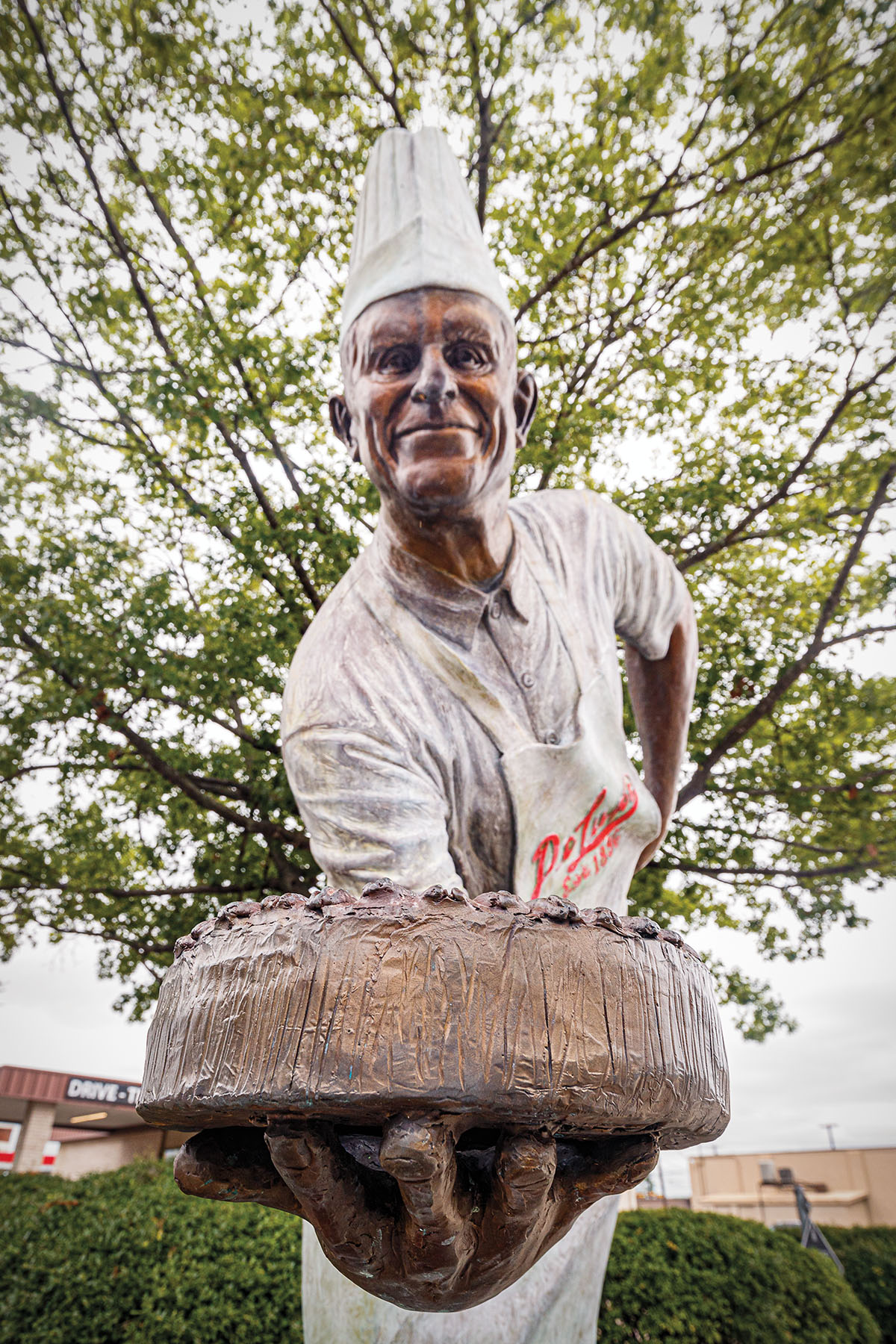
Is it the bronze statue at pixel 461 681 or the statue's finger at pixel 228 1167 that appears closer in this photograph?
the statue's finger at pixel 228 1167

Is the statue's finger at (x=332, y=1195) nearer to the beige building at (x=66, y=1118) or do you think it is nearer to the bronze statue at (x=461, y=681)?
the bronze statue at (x=461, y=681)

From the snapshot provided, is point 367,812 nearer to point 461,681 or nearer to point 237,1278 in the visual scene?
point 461,681

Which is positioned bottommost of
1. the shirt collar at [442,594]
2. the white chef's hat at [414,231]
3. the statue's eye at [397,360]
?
the shirt collar at [442,594]

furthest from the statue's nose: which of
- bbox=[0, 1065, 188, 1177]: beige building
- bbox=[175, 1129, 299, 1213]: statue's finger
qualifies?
bbox=[0, 1065, 188, 1177]: beige building

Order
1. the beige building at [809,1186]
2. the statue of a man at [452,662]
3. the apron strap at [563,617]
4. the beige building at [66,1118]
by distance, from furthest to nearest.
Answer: the beige building at [809,1186] → the beige building at [66,1118] → the apron strap at [563,617] → the statue of a man at [452,662]

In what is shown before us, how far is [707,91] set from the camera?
275 inches

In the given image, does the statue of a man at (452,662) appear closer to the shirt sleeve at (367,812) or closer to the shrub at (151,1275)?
the shirt sleeve at (367,812)

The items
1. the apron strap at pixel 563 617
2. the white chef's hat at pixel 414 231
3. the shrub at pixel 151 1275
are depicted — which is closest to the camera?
the white chef's hat at pixel 414 231

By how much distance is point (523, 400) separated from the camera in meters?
2.34

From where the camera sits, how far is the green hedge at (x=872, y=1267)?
34.1 ft

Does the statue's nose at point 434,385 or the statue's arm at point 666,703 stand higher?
the statue's nose at point 434,385

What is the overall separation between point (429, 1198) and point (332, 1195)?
0.41 ft

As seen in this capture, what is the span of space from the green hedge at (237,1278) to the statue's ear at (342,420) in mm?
5402

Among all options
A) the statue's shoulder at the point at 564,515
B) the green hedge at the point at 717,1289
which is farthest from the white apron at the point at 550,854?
the green hedge at the point at 717,1289
